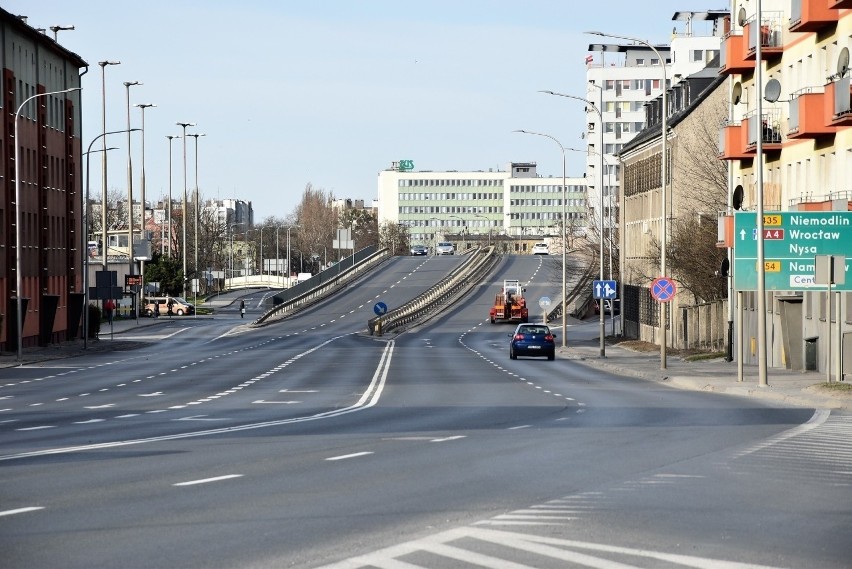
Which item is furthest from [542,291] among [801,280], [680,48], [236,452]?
[236,452]

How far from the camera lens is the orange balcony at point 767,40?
50.9m

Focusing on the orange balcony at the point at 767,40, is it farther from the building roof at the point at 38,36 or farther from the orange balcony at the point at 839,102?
the building roof at the point at 38,36

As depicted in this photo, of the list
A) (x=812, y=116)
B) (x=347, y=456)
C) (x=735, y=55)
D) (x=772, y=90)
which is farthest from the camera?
(x=735, y=55)

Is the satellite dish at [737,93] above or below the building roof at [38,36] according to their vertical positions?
below

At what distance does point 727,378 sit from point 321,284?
89754 millimetres

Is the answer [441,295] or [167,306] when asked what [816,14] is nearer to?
[441,295]

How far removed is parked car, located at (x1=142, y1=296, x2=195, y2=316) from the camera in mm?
125438

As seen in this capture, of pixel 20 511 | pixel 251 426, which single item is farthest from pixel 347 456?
pixel 251 426

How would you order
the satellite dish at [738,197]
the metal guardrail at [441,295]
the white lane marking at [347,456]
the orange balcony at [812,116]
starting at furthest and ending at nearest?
the metal guardrail at [441,295] < the satellite dish at [738,197] < the orange balcony at [812,116] < the white lane marking at [347,456]

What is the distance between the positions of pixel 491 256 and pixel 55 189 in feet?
263

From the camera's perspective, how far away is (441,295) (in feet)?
401

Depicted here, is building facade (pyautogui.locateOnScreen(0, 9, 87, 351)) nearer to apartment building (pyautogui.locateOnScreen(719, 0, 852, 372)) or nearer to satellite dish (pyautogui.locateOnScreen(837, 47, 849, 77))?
apartment building (pyautogui.locateOnScreen(719, 0, 852, 372))

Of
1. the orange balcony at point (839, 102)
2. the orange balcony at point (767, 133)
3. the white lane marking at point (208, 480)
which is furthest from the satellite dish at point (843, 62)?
the white lane marking at point (208, 480)

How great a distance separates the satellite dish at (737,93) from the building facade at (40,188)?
29625mm
